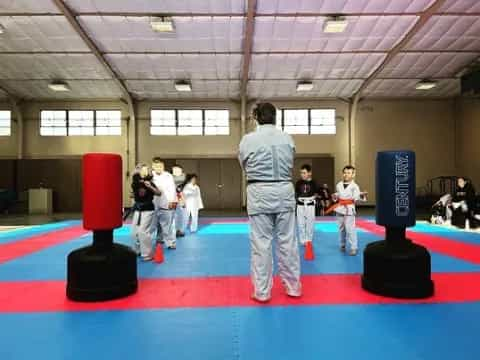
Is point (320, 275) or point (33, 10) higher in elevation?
point (33, 10)

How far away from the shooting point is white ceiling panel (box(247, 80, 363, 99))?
45.9 ft

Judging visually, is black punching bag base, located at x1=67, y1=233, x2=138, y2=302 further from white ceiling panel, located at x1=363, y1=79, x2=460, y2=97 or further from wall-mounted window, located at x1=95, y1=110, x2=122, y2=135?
wall-mounted window, located at x1=95, y1=110, x2=122, y2=135

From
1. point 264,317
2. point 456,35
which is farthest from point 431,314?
point 456,35

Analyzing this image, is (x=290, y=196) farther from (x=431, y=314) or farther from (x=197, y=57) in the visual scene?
(x=197, y=57)

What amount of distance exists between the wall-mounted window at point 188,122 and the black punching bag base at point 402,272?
1340 centimetres

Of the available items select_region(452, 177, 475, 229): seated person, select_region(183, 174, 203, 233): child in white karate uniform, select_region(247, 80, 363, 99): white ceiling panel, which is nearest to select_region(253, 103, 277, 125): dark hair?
select_region(183, 174, 203, 233): child in white karate uniform

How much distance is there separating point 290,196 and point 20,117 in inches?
655

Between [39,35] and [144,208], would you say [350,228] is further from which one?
[39,35]

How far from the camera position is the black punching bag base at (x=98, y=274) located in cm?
322

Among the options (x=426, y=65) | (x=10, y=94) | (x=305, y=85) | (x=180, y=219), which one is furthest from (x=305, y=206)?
(x=10, y=94)

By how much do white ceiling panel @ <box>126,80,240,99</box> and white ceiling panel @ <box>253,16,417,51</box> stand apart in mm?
3501

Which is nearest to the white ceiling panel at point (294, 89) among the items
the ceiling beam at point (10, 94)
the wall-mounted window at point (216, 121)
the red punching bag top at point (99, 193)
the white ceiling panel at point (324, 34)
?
the wall-mounted window at point (216, 121)

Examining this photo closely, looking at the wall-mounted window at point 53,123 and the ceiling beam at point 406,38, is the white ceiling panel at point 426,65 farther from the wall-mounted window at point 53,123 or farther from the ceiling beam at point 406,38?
the wall-mounted window at point 53,123

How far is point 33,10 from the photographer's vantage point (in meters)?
8.88
